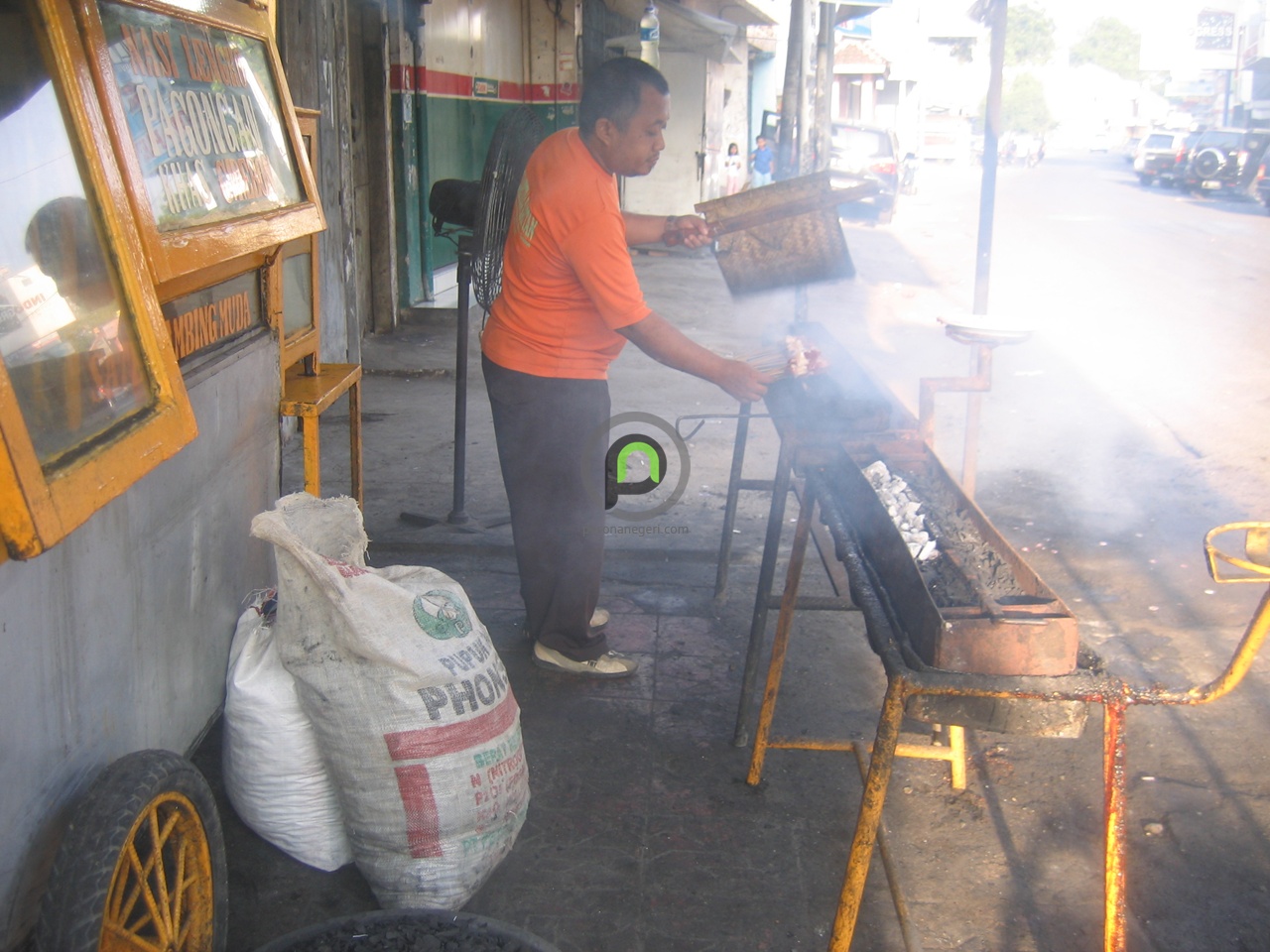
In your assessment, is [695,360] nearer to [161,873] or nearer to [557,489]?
[557,489]

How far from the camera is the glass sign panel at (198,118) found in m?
2.13

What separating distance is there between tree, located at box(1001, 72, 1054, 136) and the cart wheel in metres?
78.2

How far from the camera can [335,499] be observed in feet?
8.80

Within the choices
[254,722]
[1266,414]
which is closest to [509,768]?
[254,722]

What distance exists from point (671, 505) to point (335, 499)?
2856 millimetres

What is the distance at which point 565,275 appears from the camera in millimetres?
3203

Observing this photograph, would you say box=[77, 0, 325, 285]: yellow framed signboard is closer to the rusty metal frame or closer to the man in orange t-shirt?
the man in orange t-shirt

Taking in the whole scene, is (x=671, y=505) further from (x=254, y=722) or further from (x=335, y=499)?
(x=254, y=722)

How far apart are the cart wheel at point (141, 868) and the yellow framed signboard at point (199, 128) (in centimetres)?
94

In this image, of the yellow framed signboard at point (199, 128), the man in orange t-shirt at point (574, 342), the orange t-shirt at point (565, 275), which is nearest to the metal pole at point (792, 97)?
the man in orange t-shirt at point (574, 342)

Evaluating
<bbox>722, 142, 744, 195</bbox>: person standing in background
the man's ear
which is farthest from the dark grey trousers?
<bbox>722, 142, 744, 195</bbox>: person standing in background

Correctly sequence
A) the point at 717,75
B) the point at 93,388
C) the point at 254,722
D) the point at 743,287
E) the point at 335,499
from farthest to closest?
the point at 717,75 < the point at 743,287 < the point at 335,499 < the point at 254,722 < the point at 93,388

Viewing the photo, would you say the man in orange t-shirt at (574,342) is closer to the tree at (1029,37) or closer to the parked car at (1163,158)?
the parked car at (1163,158)

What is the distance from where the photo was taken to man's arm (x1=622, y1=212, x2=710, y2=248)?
143 inches
